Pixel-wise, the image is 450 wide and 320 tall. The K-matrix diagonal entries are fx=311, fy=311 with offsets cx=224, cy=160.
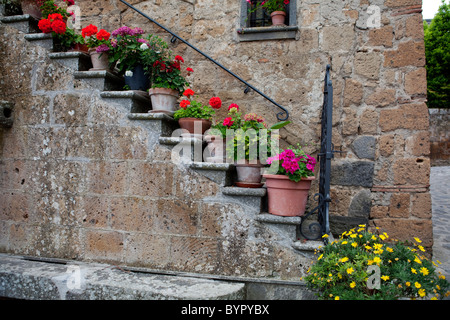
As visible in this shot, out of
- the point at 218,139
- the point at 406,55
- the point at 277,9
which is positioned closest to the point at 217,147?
the point at 218,139

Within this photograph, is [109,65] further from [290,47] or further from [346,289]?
[346,289]

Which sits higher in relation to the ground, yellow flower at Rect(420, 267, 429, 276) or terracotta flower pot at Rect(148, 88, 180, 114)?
terracotta flower pot at Rect(148, 88, 180, 114)

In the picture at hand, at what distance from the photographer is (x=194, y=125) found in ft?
9.22

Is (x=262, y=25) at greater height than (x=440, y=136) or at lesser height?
greater

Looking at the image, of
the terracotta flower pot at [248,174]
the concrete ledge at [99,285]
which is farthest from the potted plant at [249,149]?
the concrete ledge at [99,285]

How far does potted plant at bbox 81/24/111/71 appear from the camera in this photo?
9.81 feet

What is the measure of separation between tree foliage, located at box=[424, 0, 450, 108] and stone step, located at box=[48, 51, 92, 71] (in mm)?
12250

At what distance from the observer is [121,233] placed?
9.36 feet

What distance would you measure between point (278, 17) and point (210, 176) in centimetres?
208

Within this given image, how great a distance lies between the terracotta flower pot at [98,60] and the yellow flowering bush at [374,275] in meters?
2.63

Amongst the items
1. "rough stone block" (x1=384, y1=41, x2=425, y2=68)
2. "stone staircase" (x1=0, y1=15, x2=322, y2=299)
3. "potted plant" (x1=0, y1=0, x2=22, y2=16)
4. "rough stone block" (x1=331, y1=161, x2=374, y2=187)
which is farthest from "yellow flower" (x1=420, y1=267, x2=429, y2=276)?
"potted plant" (x1=0, y1=0, x2=22, y2=16)

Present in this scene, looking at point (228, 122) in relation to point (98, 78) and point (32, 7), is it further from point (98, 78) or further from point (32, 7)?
point (32, 7)

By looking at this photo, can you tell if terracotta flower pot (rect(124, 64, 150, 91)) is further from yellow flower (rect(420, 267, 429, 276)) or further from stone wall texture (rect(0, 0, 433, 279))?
yellow flower (rect(420, 267, 429, 276))

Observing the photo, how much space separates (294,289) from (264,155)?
3.69 ft
